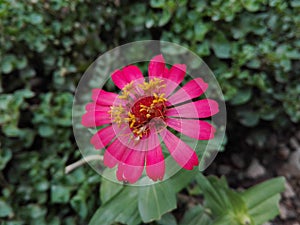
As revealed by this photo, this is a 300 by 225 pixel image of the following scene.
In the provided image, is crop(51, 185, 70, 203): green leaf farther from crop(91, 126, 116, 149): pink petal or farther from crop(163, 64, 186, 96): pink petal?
crop(163, 64, 186, 96): pink petal

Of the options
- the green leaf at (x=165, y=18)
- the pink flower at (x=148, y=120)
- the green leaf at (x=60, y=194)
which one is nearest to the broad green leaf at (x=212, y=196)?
the pink flower at (x=148, y=120)

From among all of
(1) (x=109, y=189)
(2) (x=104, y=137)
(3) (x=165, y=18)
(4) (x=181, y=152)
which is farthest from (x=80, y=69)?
(4) (x=181, y=152)

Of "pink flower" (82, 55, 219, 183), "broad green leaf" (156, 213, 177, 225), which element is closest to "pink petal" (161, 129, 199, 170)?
"pink flower" (82, 55, 219, 183)

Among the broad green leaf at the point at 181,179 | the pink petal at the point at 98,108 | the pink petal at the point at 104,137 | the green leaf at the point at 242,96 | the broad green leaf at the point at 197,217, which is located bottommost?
the broad green leaf at the point at 197,217

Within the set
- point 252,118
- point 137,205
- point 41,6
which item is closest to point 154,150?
point 137,205

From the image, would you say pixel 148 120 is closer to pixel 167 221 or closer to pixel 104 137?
pixel 104 137

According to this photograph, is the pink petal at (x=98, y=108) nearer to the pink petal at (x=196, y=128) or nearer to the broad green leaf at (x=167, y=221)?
the pink petal at (x=196, y=128)
